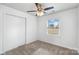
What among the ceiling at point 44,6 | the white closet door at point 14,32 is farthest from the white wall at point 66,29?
the white closet door at point 14,32

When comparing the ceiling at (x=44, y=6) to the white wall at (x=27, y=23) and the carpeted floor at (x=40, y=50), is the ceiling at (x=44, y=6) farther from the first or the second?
the carpeted floor at (x=40, y=50)

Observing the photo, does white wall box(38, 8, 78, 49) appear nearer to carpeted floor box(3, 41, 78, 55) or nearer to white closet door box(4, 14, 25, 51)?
carpeted floor box(3, 41, 78, 55)

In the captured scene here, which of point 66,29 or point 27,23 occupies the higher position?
point 27,23

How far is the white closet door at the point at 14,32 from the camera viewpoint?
1200mm

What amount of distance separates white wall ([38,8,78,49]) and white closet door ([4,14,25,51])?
301 mm

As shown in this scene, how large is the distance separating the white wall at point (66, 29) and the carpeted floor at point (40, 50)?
0.23ft

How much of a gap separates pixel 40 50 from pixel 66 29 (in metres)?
0.54

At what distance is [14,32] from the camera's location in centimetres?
128

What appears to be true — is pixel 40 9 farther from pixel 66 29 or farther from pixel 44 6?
pixel 66 29

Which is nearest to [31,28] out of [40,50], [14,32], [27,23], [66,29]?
[27,23]
